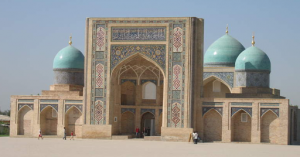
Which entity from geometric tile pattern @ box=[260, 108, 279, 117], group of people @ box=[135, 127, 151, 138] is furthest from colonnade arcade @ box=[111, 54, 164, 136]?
geometric tile pattern @ box=[260, 108, 279, 117]

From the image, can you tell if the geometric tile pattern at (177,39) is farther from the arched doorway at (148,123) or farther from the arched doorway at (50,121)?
the arched doorway at (50,121)

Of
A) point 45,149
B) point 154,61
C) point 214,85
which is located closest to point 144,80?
point 154,61

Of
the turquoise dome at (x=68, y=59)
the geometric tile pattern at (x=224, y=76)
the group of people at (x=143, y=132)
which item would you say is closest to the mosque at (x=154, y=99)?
the group of people at (x=143, y=132)

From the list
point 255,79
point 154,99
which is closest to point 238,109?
point 255,79

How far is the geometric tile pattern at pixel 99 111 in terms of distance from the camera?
1073 inches

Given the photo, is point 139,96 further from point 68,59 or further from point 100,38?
point 68,59

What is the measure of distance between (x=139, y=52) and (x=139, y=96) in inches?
143

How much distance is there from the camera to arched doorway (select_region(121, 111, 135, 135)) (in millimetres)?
29844

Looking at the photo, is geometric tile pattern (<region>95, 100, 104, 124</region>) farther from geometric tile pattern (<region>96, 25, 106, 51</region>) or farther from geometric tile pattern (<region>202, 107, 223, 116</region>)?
geometric tile pattern (<region>202, 107, 223, 116</region>)

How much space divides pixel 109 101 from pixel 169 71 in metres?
3.23

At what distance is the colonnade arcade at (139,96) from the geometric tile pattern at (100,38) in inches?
86.9

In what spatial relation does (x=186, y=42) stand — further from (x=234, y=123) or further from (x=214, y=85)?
(x=214, y=85)

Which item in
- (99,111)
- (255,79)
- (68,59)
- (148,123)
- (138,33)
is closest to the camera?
(138,33)

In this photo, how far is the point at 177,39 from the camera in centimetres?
2673
